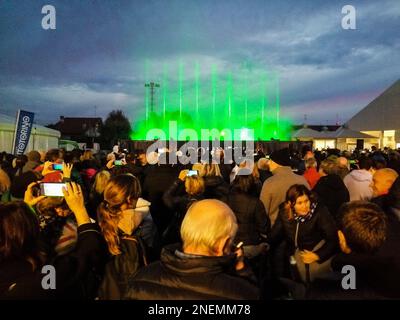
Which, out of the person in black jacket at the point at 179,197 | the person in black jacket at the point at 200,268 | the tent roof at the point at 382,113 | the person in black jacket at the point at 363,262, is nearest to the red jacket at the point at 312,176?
the person in black jacket at the point at 179,197

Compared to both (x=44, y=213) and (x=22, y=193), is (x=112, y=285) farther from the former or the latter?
(x=22, y=193)

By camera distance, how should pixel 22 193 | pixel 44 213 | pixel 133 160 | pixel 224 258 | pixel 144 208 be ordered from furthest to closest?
pixel 133 160 → pixel 22 193 → pixel 144 208 → pixel 44 213 → pixel 224 258

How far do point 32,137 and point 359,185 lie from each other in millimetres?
16334

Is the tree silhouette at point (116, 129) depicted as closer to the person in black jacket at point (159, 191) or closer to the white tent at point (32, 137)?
the white tent at point (32, 137)

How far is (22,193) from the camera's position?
516 cm

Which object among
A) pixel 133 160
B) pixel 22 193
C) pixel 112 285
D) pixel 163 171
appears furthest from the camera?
pixel 133 160

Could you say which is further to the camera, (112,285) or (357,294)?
(112,285)

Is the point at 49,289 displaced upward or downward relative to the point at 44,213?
downward

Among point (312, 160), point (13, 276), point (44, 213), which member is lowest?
point (13, 276)

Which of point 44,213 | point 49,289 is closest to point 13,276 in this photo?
point 49,289

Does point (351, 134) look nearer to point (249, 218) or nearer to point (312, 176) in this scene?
point (312, 176)

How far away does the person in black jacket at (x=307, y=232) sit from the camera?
3.84 meters

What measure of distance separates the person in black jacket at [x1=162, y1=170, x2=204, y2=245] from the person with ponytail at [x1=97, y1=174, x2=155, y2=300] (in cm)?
202

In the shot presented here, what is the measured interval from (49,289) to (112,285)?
607 mm
